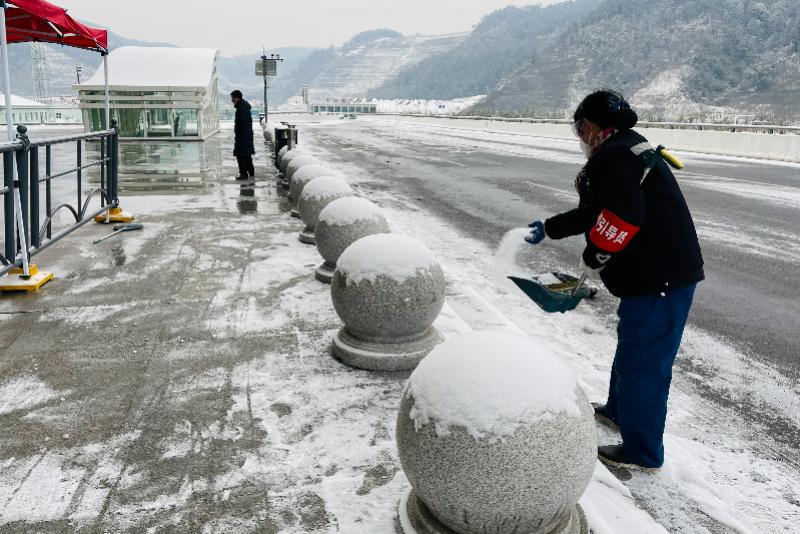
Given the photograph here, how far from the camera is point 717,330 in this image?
20.6 ft

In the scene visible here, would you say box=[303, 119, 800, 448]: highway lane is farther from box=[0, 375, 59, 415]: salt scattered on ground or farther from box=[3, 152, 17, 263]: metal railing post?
box=[3, 152, 17, 263]: metal railing post

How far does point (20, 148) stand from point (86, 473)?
166 inches

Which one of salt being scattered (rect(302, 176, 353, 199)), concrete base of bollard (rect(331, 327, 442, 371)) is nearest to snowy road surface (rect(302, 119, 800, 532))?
concrete base of bollard (rect(331, 327, 442, 371))

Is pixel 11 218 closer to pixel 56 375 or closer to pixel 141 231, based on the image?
pixel 56 375

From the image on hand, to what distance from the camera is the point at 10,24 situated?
8.79 meters

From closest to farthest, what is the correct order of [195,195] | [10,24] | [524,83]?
[10,24] < [195,195] < [524,83]

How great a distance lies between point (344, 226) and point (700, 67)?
572ft

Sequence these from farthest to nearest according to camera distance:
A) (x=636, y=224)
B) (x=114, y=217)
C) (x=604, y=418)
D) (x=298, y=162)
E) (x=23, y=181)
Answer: (x=298, y=162) → (x=114, y=217) → (x=23, y=181) → (x=604, y=418) → (x=636, y=224)

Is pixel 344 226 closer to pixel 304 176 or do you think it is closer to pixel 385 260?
pixel 385 260

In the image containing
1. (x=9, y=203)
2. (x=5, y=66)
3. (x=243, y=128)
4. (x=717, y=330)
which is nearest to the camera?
(x=717, y=330)

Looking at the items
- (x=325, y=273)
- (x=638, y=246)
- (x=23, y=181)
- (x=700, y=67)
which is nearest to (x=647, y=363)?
(x=638, y=246)

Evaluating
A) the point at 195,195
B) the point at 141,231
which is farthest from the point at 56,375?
the point at 195,195

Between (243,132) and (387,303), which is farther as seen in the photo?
(243,132)

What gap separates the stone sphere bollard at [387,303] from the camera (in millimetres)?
5008
